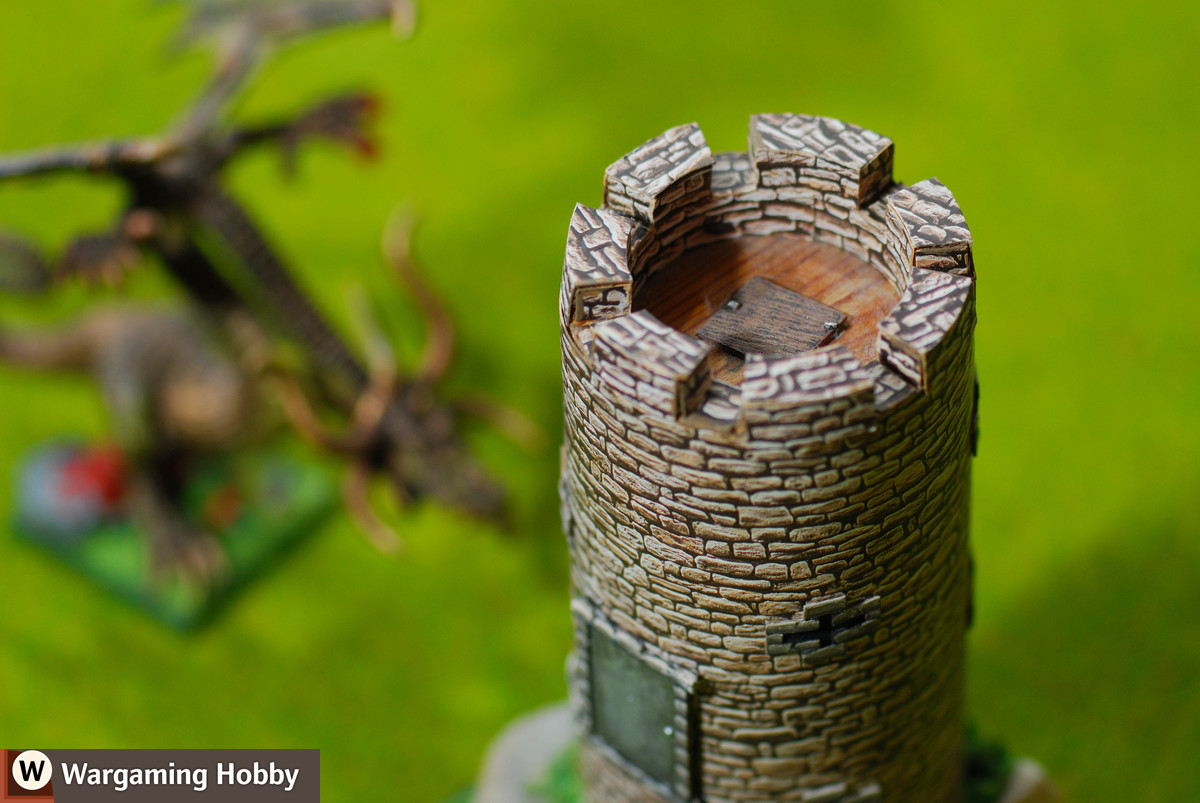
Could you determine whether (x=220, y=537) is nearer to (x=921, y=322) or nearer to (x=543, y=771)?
(x=543, y=771)

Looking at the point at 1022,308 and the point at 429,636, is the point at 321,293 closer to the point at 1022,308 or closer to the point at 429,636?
the point at 429,636

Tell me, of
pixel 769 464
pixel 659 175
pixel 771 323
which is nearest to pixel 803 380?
pixel 769 464

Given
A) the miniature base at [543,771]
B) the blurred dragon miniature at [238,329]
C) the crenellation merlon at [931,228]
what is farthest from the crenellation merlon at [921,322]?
the blurred dragon miniature at [238,329]

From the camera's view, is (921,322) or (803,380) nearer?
(803,380)

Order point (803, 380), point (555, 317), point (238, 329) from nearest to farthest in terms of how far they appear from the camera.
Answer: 1. point (803, 380)
2. point (238, 329)
3. point (555, 317)

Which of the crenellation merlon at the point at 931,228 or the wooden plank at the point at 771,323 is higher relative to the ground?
the crenellation merlon at the point at 931,228

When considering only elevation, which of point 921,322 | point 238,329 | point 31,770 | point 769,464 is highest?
point 921,322

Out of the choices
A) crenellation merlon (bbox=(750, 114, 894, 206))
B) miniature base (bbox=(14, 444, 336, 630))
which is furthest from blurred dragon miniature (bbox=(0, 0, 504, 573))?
crenellation merlon (bbox=(750, 114, 894, 206))
